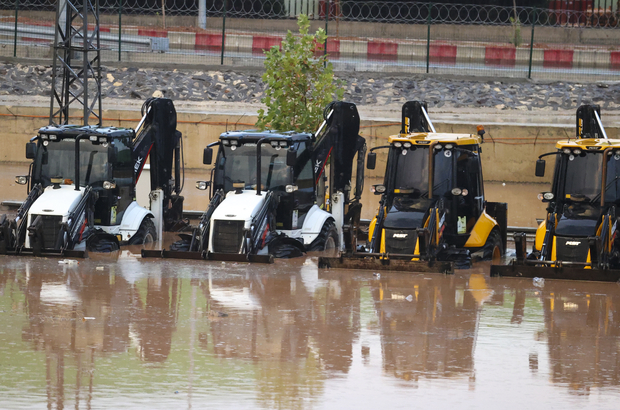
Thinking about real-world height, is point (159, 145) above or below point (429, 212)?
above

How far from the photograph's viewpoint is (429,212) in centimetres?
1573

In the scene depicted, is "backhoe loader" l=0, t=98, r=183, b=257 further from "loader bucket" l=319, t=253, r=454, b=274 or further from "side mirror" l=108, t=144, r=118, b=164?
"loader bucket" l=319, t=253, r=454, b=274

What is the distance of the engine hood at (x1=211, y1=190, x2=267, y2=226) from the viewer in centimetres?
1625

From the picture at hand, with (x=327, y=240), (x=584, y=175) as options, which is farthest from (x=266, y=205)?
(x=584, y=175)

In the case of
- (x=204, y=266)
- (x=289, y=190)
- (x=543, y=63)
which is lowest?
(x=204, y=266)

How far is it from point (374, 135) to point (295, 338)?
19717 millimetres

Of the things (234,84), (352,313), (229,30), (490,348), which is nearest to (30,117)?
(234,84)

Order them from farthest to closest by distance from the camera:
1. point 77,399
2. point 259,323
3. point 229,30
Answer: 1. point 229,30
2. point 259,323
3. point 77,399

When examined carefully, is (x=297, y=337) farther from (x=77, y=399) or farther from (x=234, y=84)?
(x=234, y=84)

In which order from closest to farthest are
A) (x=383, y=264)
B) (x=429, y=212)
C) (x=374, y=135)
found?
1. (x=383, y=264)
2. (x=429, y=212)
3. (x=374, y=135)

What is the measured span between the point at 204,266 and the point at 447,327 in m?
5.13

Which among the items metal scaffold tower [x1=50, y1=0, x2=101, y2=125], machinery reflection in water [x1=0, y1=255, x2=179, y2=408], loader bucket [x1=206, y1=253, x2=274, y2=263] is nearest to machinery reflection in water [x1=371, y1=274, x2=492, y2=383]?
loader bucket [x1=206, y1=253, x2=274, y2=263]

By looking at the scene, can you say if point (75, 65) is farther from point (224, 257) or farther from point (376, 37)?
point (224, 257)

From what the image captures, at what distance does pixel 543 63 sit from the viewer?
115 ft
